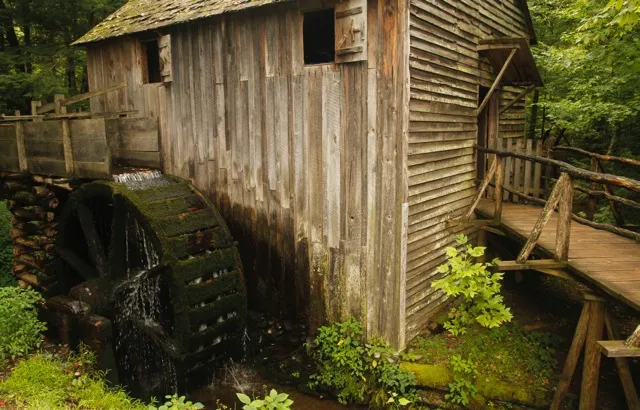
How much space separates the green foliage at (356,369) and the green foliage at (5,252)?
6.57m

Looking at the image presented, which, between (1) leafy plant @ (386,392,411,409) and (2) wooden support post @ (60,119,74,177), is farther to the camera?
(2) wooden support post @ (60,119,74,177)

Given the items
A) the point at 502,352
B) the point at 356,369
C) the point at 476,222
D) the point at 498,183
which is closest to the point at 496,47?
the point at 498,183

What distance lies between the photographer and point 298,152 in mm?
6102

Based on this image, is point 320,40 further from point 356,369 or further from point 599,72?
point 356,369

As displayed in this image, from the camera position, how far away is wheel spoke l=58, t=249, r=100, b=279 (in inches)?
290

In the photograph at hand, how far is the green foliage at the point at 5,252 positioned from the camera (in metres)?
8.74

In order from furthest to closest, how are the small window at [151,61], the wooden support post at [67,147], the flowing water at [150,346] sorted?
1. the small window at [151,61]
2. the wooden support post at [67,147]
3. the flowing water at [150,346]

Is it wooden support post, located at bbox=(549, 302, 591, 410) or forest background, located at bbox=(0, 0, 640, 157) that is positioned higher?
forest background, located at bbox=(0, 0, 640, 157)

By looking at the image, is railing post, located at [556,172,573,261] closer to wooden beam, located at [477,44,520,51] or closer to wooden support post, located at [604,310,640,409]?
wooden support post, located at [604,310,640,409]

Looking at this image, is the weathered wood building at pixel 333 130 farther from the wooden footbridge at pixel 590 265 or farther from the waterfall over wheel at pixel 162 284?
the wooden footbridge at pixel 590 265

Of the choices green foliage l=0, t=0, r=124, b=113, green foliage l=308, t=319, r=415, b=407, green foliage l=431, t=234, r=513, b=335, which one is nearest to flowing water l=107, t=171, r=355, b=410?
green foliage l=308, t=319, r=415, b=407

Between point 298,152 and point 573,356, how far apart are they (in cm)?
404

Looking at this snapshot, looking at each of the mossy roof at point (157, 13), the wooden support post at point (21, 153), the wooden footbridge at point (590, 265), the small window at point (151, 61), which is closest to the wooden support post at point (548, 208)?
the wooden footbridge at point (590, 265)

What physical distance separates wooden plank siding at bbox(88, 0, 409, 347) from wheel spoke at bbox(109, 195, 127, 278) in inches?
56.5
